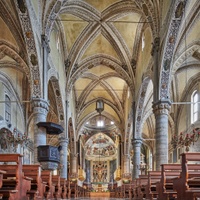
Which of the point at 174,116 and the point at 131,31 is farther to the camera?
Answer: the point at 174,116

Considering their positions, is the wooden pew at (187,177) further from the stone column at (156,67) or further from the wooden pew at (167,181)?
the stone column at (156,67)

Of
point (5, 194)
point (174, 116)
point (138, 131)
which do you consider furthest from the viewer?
point (174, 116)

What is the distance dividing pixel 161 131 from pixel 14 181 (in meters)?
9.85

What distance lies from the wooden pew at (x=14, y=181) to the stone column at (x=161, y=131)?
29.4ft

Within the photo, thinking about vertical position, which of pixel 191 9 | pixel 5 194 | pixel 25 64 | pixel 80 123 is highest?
pixel 191 9

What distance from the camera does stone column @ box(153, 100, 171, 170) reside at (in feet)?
51.5

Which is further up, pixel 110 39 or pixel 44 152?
pixel 110 39

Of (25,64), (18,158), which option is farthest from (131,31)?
(18,158)

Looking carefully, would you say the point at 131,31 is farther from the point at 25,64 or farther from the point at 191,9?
the point at 25,64

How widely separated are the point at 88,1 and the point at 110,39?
3959 millimetres

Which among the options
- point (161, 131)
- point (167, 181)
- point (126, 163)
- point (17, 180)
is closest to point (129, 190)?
point (161, 131)

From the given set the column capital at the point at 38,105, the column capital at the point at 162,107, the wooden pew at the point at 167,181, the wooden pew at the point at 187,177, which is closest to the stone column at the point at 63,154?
the column capital at the point at 38,105

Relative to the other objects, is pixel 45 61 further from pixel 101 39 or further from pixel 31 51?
pixel 101 39

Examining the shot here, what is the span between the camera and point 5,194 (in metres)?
6.75
